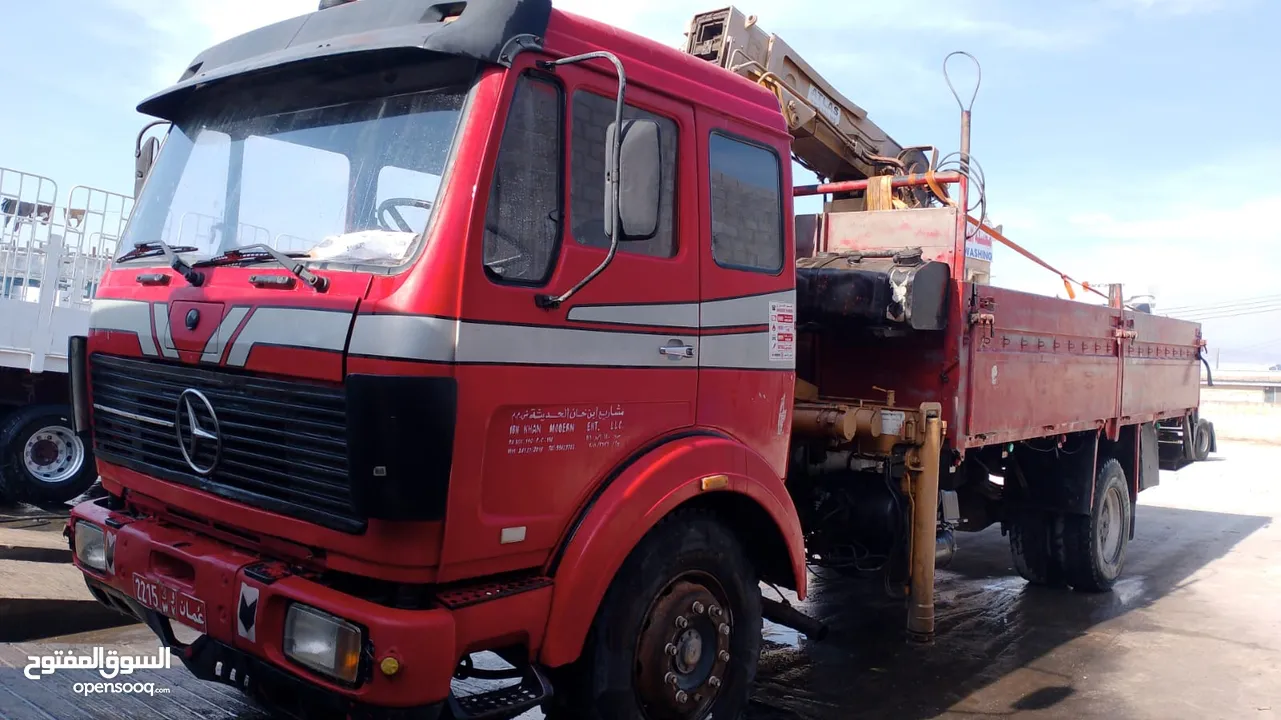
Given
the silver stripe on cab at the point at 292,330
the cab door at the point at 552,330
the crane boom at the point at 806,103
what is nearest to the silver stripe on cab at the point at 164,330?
the silver stripe on cab at the point at 292,330

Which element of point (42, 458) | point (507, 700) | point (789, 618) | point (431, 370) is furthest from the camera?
point (42, 458)

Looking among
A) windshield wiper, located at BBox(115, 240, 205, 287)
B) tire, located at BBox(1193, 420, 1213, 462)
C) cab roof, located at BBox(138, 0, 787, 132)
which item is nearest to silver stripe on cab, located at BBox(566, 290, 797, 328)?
cab roof, located at BBox(138, 0, 787, 132)

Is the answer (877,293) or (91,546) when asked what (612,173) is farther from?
(91,546)

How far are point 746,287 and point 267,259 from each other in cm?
179

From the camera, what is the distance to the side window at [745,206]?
12.0 ft

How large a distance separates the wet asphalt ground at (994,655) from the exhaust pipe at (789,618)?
530 mm

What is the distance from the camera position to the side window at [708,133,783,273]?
12.0 ft

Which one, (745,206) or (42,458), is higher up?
(745,206)

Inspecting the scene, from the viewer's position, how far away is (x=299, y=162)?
3203 millimetres

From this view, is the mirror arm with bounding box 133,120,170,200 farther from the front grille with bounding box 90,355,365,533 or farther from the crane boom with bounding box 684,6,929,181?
the crane boom with bounding box 684,6,929,181

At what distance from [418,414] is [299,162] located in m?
1.19

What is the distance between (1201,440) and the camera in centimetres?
934

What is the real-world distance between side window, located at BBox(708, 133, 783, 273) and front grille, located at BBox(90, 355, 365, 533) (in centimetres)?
163

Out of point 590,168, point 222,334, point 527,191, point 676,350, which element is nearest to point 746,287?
point 676,350
